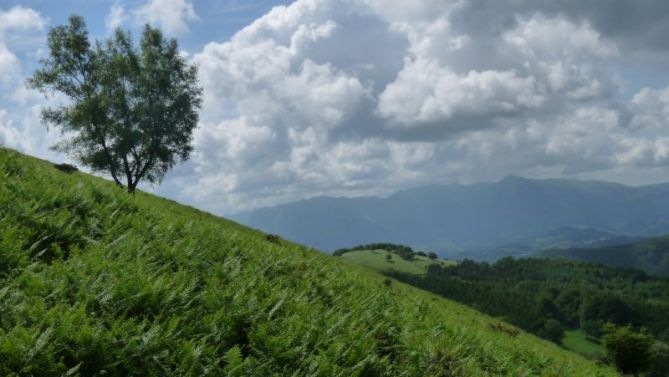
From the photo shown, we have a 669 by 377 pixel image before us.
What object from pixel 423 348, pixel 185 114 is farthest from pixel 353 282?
pixel 185 114

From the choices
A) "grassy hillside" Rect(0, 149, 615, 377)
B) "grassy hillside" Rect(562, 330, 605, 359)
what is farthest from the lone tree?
"grassy hillside" Rect(562, 330, 605, 359)

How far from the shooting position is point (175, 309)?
8742 mm

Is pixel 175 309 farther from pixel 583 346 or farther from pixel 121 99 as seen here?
pixel 583 346

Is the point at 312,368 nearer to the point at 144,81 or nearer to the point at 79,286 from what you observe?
the point at 79,286

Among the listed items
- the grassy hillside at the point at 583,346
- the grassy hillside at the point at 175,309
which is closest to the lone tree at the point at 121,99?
the grassy hillside at the point at 175,309

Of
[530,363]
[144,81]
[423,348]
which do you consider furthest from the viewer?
[144,81]

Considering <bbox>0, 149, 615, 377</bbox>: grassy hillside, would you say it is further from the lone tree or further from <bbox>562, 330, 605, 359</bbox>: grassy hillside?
<bbox>562, 330, 605, 359</bbox>: grassy hillside

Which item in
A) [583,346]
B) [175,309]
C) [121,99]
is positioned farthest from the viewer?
[583,346]

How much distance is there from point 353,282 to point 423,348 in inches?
203

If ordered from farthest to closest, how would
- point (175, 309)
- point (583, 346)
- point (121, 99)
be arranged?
point (583, 346), point (121, 99), point (175, 309)

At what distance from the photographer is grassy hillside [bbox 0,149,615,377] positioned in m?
7.23

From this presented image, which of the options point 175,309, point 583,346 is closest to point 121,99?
point 175,309

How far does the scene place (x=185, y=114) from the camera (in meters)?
56.5

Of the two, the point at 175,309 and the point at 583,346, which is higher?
the point at 175,309
